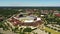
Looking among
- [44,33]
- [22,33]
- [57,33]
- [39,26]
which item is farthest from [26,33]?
[39,26]

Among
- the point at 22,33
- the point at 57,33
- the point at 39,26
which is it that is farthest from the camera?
the point at 39,26

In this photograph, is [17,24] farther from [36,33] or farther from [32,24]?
[36,33]

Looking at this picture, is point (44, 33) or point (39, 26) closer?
point (44, 33)

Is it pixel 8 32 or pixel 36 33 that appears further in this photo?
pixel 8 32

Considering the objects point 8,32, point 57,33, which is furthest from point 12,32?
point 57,33

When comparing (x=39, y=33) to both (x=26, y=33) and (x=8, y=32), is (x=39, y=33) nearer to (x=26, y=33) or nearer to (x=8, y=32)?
(x=26, y=33)

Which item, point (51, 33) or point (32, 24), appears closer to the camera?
point (51, 33)

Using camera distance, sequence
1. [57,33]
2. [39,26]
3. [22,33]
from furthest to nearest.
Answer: [39,26] → [57,33] → [22,33]

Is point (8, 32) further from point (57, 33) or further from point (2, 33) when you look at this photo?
point (57, 33)
